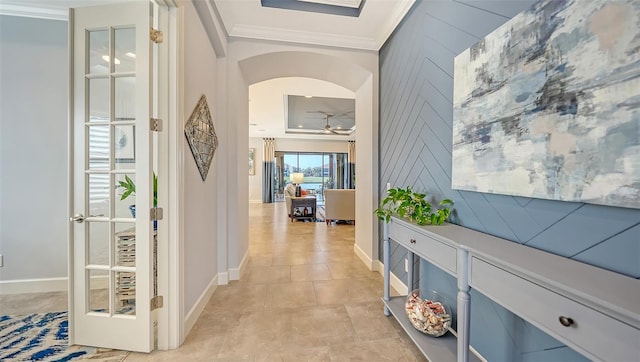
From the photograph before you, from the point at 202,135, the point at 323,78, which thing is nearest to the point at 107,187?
the point at 202,135

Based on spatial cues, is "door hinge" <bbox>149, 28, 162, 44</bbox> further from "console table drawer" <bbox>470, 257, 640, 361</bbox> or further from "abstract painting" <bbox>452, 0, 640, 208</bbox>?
"console table drawer" <bbox>470, 257, 640, 361</bbox>

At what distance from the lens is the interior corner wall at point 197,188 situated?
186 centimetres

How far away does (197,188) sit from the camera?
209 centimetres

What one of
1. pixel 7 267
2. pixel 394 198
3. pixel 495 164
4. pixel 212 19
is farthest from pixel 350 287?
pixel 7 267

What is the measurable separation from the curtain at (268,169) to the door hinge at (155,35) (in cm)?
854

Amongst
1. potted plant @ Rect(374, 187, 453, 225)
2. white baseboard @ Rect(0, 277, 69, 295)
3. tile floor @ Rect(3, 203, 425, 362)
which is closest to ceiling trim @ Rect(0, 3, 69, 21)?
white baseboard @ Rect(0, 277, 69, 295)

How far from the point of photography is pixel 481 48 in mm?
1447

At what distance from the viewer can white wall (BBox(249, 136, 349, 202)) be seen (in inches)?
407

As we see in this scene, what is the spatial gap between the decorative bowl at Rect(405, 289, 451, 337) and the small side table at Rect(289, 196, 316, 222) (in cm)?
487

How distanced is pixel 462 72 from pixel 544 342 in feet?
5.18

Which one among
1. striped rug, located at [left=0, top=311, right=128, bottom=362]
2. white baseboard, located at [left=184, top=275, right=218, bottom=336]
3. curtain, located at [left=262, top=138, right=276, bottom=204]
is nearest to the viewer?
striped rug, located at [left=0, top=311, right=128, bottom=362]

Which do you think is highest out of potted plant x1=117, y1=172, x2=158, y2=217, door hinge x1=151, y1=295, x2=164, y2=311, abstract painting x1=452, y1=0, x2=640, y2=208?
abstract painting x1=452, y1=0, x2=640, y2=208

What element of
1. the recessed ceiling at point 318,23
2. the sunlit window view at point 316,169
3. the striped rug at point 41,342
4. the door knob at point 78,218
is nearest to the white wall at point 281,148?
the sunlit window view at point 316,169

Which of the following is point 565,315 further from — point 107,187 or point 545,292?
point 107,187
